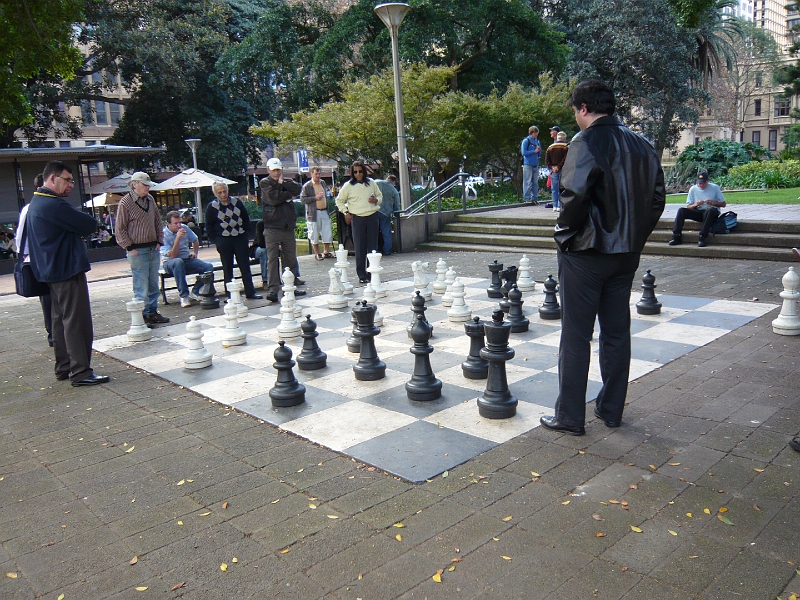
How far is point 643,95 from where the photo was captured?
28.0 meters

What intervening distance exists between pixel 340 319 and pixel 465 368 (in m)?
2.95

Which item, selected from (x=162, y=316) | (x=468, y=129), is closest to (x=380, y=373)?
(x=162, y=316)

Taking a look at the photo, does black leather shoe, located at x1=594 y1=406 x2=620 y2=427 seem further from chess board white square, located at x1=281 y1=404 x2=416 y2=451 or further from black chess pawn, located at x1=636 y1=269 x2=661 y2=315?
black chess pawn, located at x1=636 y1=269 x2=661 y2=315

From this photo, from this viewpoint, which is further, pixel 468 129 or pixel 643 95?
pixel 643 95

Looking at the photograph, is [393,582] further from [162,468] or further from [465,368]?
[465,368]

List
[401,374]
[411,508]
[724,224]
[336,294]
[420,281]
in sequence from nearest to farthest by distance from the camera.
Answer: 1. [411,508]
2. [401,374]
3. [336,294]
4. [420,281]
5. [724,224]

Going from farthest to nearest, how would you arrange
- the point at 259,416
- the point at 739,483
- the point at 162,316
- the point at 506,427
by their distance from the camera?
1. the point at 162,316
2. the point at 259,416
3. the point at 506,427
4. the point at 739,483

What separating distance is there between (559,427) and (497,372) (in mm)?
549

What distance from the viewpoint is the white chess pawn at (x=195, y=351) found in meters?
6.09

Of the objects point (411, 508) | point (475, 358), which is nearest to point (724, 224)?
point (475, 358)

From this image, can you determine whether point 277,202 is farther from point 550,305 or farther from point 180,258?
point 550,305

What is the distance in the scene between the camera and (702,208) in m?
11.5

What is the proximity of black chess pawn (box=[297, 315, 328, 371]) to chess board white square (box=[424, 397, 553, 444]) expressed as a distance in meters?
1.54

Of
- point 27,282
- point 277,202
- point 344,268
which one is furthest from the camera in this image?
point 344,268
